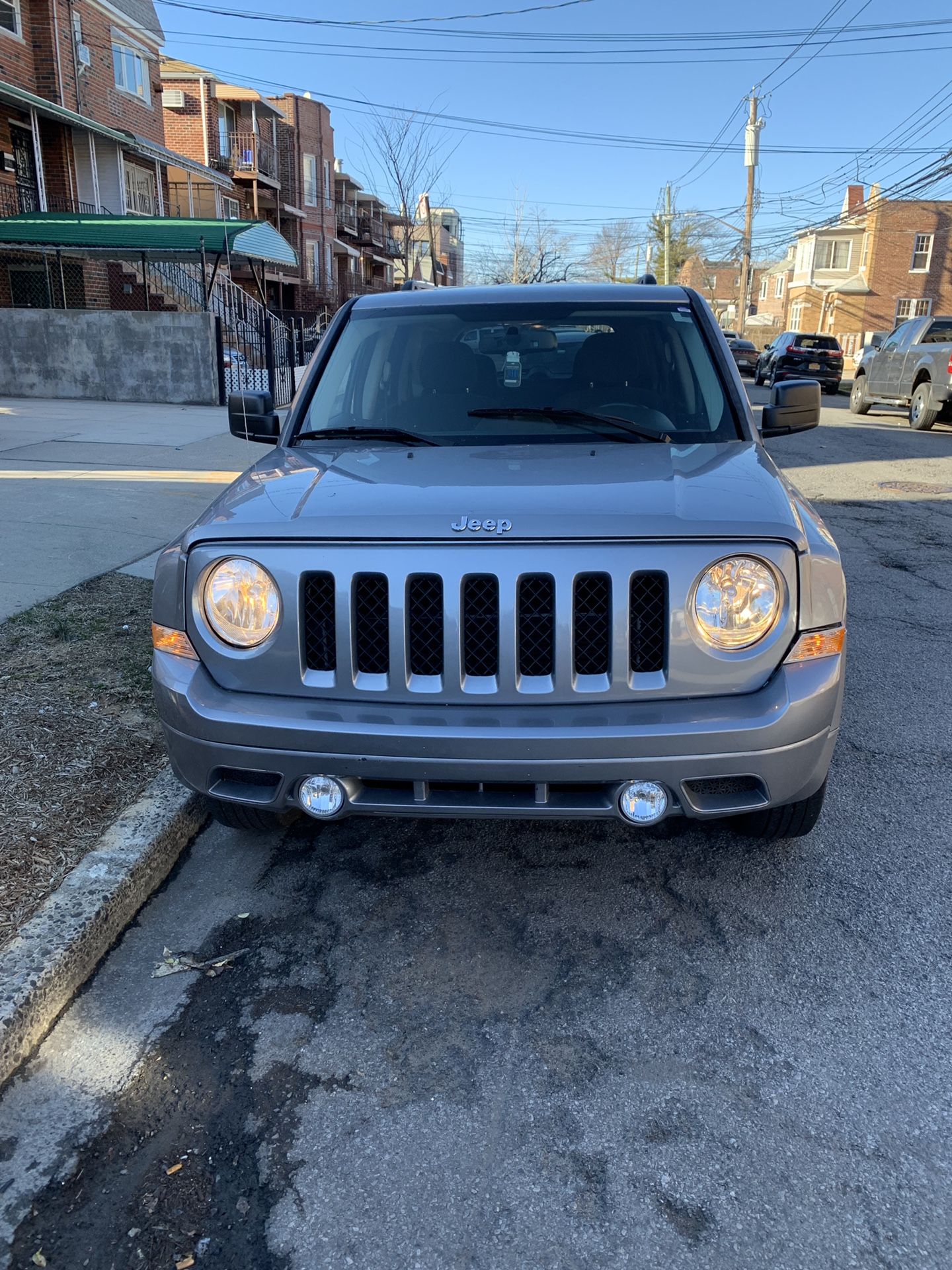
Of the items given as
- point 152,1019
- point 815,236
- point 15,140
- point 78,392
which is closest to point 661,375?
point 152,1019

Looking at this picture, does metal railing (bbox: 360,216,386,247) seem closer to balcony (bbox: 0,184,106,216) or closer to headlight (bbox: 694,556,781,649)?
balcony (bbox: 0,184,106,216)

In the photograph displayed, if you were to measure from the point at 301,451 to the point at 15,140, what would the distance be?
22.5 metres

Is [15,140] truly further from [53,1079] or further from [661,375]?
[53,1079]

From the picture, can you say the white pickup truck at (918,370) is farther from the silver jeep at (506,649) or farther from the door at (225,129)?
the door at (225,129)

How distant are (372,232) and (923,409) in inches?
2088

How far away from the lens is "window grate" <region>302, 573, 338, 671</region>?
259 centimetres

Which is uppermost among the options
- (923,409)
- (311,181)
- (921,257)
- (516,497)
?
(311,181)

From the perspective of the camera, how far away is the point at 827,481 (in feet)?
37.4

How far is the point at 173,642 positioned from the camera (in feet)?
9.09

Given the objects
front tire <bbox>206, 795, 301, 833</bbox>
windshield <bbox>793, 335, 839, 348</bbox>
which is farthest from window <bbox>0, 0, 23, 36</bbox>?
front tire <bbox>206, 795, 301, 833</bbox>

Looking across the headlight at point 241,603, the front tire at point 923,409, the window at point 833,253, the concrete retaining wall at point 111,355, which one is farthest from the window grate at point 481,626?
the window at point 833,253

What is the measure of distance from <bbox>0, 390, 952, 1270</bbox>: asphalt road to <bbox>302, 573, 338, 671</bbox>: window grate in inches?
34.0

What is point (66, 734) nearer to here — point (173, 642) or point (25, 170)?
point (173, 642)

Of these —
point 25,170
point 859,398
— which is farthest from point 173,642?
point 25,170
